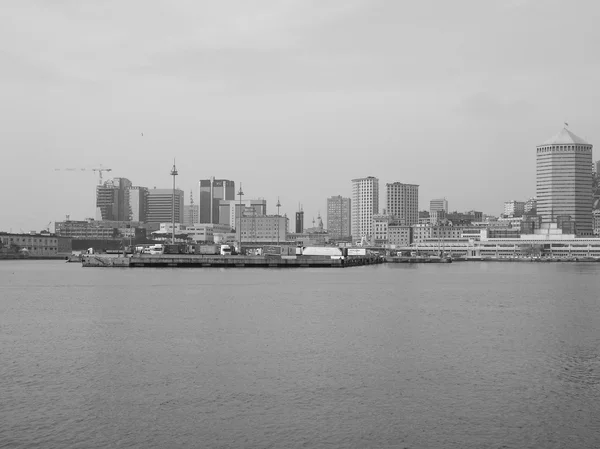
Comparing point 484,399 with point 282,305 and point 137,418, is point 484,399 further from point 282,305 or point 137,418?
point 282,305

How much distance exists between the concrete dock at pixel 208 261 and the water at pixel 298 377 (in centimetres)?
9055

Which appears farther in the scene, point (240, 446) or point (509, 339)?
point (509, 339)

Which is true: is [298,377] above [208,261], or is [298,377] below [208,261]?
below

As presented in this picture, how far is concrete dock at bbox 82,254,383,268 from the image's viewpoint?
502ft

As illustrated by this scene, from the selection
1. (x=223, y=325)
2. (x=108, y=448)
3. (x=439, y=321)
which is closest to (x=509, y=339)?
(x=439, y=321)

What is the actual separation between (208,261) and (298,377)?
12341 cm

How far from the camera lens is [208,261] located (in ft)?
506

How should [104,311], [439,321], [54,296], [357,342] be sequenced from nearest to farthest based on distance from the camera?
[357,342]
[439,321]
[104,311]
[54,296]

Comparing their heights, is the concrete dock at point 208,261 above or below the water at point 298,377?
above

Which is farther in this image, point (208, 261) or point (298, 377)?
point (208, 261)

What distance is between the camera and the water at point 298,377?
24781 mm

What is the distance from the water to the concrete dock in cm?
9055

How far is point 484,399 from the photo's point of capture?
2897cm

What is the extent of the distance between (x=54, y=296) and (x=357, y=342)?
43.0m
